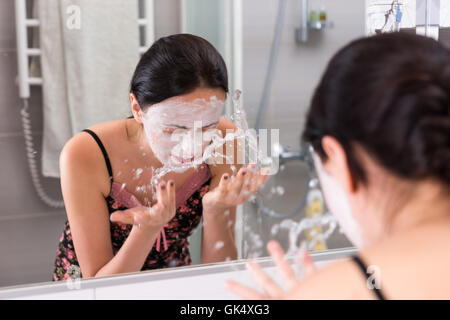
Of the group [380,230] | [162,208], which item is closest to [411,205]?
[380,230]

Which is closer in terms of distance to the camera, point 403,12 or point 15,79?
point 15,79

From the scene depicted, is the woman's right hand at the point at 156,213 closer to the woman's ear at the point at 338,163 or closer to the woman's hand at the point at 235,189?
the woman's hand at the point at 235,189

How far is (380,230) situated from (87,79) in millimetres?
575

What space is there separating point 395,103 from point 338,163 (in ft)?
0.37

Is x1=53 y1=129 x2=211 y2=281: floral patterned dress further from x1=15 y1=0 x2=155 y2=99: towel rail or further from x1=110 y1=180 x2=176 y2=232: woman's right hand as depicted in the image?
x1=15 y1=0 x2=155 y2=99: towel rail

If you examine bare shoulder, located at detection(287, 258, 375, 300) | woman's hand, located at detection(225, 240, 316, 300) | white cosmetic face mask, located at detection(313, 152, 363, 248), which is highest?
white cosmetic face mask, located at detection(313, 152, 363, 248)

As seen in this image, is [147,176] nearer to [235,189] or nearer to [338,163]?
[235,189]

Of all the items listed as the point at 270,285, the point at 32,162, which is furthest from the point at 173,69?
the point at 270,285

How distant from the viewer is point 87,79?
33.4 inches

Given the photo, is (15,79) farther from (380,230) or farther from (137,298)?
(380,230)

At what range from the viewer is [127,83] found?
0.87 meters

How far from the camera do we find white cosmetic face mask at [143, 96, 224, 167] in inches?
33.8

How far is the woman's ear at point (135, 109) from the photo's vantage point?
0.87 meters

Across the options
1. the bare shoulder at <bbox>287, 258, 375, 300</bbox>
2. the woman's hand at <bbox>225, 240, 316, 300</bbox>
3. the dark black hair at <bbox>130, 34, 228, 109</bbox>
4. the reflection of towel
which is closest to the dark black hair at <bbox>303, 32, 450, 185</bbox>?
the bare shoulder at <bbox>287, 258, 375, 300</bbox>
